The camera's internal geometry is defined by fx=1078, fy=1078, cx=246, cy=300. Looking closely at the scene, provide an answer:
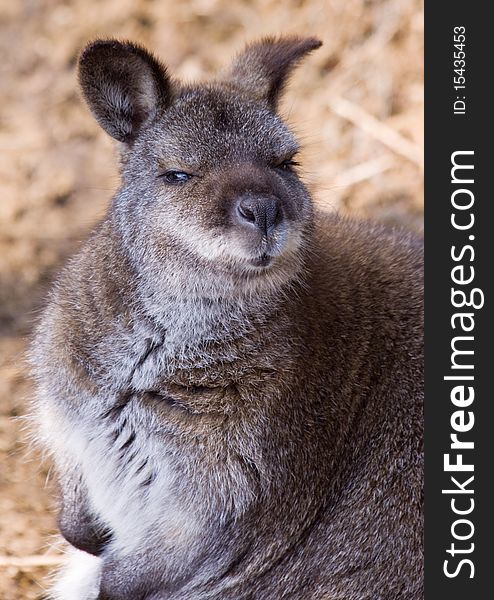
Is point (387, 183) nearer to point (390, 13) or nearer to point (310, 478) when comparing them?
point (390, 13)

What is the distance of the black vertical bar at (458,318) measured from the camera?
4.07 metres

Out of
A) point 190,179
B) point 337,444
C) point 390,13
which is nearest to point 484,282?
point 337,444

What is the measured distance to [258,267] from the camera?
3.65 meters

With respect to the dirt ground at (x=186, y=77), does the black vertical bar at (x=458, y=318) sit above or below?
below

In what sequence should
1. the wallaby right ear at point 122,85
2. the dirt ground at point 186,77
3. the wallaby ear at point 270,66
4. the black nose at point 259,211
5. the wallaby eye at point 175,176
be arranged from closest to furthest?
the black nose at point 259,211 → the wallaby eye at point 175,176 → the wallaby right ear at point 122,85 → the wallaby ear at point 270,66 → the dirt ground at point 186,77

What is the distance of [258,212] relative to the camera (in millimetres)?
3533

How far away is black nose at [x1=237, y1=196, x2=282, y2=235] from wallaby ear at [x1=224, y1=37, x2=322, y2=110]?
2.52 ft

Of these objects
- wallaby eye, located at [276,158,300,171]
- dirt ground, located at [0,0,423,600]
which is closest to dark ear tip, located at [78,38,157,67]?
wallaby eye, located at [276,158,300,171]

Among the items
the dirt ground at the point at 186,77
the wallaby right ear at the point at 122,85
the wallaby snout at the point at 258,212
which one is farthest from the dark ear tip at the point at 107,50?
the dirt ground at the point at 186,77

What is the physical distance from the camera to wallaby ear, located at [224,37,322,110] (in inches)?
167

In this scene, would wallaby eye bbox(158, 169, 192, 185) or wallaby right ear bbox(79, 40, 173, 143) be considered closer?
wallaby eye bbox(158, 169, 192, 185)

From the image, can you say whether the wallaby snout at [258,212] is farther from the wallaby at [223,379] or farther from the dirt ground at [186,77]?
the dirt ground at [186,77]

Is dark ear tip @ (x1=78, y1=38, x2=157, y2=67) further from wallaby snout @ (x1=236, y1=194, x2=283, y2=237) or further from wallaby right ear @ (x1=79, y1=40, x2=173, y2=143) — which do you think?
wallaby snout @ (x1=236, y1=194, x2=283, y2=237)

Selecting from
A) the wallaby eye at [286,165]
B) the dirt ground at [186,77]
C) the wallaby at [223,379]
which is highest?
the dirt ground at [186,77]
